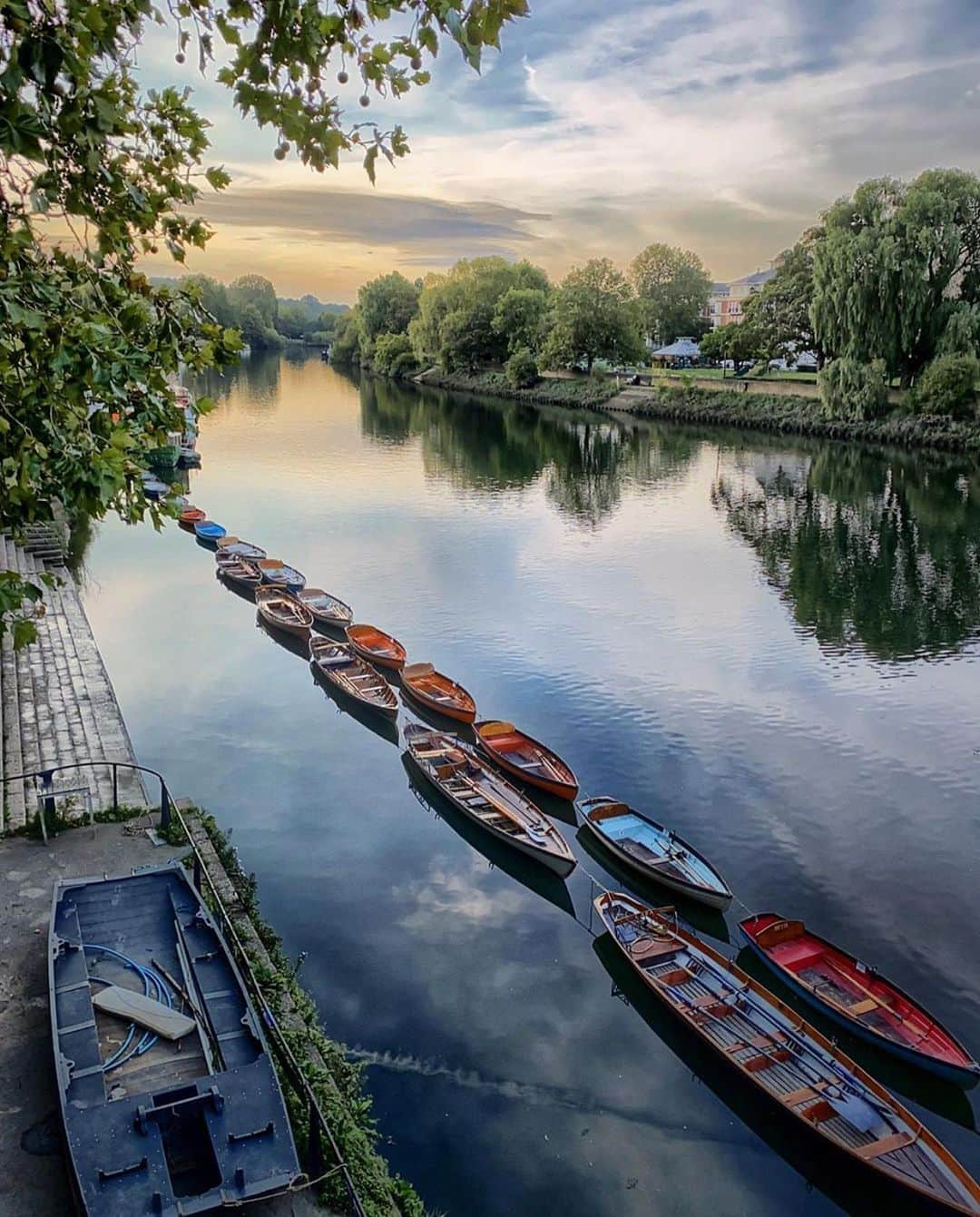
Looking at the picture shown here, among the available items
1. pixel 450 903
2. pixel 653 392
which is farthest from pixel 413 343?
pixel 450 903

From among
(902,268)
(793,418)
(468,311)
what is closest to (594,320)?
(468,311)

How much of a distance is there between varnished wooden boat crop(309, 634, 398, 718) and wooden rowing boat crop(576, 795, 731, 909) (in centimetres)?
607

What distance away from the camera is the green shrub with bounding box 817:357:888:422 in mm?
57719

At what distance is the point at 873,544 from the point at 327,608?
2150cm

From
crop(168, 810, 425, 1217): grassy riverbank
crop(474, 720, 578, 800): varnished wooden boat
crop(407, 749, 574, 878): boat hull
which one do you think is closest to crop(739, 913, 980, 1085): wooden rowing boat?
crop(407, 749, 574, 878): boat hull

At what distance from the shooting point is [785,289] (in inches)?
2621

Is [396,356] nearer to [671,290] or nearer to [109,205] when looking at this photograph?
[671,290]

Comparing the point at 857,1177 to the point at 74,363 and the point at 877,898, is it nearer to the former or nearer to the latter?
the point at 877,898

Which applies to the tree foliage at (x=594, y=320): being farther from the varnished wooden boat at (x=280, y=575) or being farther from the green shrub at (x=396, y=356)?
the varnished wooden boat at (x=280, y=575)

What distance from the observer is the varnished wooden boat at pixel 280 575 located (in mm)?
29688

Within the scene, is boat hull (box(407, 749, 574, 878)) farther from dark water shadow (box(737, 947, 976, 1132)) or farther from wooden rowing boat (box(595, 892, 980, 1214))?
dark water shadow (box(737, 947, 976, 1132))

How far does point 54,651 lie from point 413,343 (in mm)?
93929

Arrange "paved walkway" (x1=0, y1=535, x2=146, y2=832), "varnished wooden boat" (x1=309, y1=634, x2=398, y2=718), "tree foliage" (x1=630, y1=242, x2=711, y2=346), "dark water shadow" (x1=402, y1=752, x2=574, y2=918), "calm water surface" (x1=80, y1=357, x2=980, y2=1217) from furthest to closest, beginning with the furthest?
"tree foliage" (x1=630, y1=242, x2=711, y2=346) → "varnished wooden boat" (x1=309, y1=634, x2=398, y2=718) → "dark water shadow" (x1=402, y1=752, x2=574, y2=918) → "paved walkway" (x1=0, y1=535, x2=146, y2=832) → "calm water surface" (x1=80, y1=357, x2=980, y2=1217)

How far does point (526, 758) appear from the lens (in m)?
18.1
